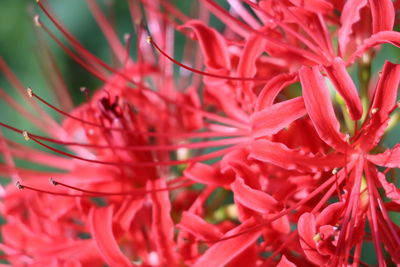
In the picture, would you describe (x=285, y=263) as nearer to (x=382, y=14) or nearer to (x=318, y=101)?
(x=318, y=101)

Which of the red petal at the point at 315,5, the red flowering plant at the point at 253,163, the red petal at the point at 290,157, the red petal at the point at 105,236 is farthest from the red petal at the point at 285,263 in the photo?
the red petal at the point at 315,5

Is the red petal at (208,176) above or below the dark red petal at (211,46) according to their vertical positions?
below

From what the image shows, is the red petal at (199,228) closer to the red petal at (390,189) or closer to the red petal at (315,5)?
the red petal at (390,189)

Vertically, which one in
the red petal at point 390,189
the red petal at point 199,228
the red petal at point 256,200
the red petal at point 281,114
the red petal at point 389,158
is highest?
the red petal at point 281,114

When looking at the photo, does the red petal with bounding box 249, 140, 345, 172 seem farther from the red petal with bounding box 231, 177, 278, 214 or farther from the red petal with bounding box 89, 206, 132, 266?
the red petal with bounding box 89, 206, 132, 266

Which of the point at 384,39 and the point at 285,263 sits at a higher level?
the point at 384,39

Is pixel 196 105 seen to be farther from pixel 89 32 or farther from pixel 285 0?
pixel 89 32

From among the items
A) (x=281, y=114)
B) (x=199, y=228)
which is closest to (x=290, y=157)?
(x=281, y=114)
